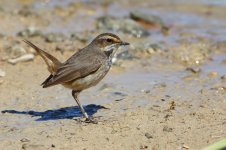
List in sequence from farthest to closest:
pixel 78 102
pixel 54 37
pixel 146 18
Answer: pixel 146 18
pixel 54 37
pixel 78 102

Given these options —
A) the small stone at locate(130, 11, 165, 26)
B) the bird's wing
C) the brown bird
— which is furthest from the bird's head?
the small stone at locate(130, 11, 165, 26)

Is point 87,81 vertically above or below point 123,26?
above

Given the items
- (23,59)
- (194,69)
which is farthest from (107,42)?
(23,59)

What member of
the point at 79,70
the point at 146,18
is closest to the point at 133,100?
the point at 79,70

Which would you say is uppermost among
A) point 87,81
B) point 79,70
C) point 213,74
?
point 79,70

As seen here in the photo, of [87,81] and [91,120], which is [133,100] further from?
[91,120]

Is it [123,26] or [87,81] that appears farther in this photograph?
[123,26]

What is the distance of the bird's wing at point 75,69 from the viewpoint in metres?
9.95

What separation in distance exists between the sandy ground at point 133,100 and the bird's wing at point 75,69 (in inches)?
23.2

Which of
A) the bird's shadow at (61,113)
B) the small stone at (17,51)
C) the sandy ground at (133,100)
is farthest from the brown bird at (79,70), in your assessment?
the small stone at (17,51)

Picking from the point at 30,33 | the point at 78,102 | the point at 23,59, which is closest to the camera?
the point at 78,102

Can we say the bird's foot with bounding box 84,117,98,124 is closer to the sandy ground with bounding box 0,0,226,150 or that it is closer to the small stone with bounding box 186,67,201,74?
the sandy ground with bounding box 0,0,226,150

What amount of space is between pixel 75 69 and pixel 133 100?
121 cm

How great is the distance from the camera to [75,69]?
10.1m
